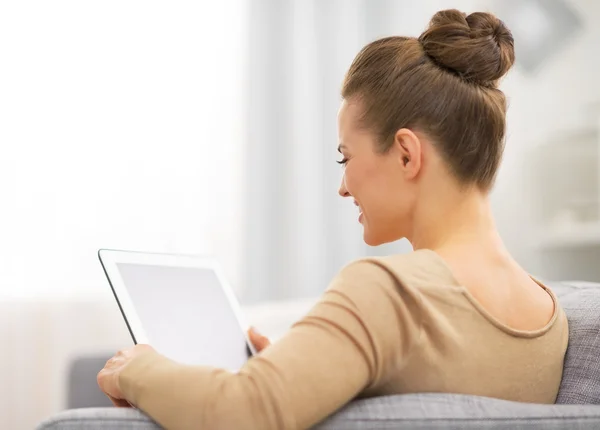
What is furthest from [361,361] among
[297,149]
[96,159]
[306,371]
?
[297,149]

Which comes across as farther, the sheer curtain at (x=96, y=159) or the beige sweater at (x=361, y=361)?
the sheer curtain at (x=96, y=159)

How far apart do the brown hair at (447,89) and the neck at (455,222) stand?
0.03 metres

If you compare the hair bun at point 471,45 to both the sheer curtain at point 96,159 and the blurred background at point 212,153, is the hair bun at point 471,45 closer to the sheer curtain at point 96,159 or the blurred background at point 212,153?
the blurred background at point 212,153

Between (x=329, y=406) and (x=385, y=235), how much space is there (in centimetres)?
36

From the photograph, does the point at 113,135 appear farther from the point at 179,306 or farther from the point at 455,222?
the point at 455,222

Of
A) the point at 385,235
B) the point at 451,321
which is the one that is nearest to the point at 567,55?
the point at 385,235

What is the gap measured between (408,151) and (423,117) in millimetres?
44

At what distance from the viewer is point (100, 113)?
2441 mm

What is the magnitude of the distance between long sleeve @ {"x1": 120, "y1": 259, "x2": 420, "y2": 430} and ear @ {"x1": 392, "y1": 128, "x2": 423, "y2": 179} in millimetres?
189

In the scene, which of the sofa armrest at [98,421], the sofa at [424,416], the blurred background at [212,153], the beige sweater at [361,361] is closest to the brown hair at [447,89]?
the beige sweater at [361,361]

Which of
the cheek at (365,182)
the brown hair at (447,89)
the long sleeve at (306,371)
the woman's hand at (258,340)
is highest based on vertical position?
the brown hair at (447,89)

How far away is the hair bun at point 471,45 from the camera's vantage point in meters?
0.98

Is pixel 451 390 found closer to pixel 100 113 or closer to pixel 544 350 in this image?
pixel 544 350

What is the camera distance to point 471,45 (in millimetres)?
989
